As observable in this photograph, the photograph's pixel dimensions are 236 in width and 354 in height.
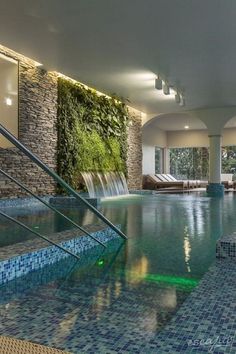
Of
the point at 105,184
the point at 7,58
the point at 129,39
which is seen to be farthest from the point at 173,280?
the point at 105,184

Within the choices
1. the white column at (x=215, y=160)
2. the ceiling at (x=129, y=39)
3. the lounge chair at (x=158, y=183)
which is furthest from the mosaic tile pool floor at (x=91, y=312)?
the lounge chair at (x=158, y=183)

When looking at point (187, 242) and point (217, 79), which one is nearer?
point (187, 242)

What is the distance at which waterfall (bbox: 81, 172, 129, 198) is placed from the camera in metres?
10.7

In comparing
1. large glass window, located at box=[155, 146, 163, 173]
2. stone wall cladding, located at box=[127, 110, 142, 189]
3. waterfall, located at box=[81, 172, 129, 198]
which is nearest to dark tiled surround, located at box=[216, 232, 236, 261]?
waterfall, located at box=[81, 172, 129, 198]

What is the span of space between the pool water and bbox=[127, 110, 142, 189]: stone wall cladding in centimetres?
1007

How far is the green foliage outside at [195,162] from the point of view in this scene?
20719mm

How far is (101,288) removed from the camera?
8.18ft

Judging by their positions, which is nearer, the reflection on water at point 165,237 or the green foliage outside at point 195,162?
the reflection on water at point 165,237

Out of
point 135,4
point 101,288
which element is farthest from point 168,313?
point 135,4

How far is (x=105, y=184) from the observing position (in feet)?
38.5

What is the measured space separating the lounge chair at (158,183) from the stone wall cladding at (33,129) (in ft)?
26.0

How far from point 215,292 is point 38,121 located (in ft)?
24.7

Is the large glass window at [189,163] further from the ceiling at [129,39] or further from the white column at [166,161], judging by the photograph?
the ceiling at [129,39]

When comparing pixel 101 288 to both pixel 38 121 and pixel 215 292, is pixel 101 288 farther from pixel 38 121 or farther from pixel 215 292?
pixel 38 121
